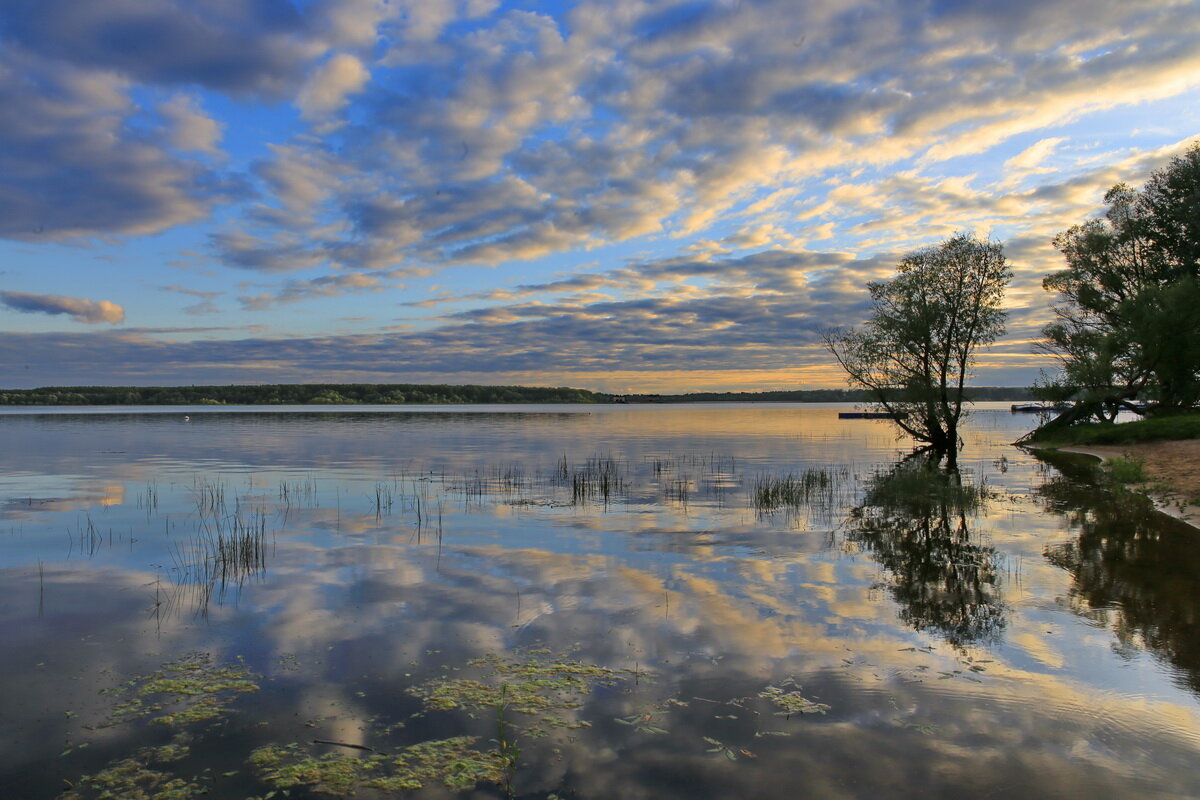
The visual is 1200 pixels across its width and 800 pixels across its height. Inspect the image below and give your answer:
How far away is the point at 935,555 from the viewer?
16297 millimetres

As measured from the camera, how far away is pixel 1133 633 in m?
10.6

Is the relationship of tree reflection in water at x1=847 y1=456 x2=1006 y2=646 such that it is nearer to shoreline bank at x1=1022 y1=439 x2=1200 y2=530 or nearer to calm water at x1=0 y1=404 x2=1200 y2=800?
calm water at x1=0 y1=404 x2=1200 y2=800

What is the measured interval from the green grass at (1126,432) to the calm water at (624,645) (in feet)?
81.7

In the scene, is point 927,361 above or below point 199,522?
above

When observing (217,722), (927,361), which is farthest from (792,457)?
(217,722)

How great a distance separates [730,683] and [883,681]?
1825 mm

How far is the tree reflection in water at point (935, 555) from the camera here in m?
11.5

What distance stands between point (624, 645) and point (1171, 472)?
102ft

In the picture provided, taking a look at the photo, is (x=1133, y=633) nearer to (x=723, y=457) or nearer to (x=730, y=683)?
(x=730, y=683)

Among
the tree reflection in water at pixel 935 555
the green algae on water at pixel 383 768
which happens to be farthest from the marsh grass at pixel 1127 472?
the green algae on water at pixel 383 768

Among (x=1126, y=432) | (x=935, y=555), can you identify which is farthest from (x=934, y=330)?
(x=935, y=555)

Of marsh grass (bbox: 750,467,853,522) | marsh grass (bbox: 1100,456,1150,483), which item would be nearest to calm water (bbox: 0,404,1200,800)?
marsh grass (bbox: 750,467,853,522)

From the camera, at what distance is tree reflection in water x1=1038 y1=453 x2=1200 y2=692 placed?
10.3 m

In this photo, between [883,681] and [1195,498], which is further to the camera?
[1195,498]
